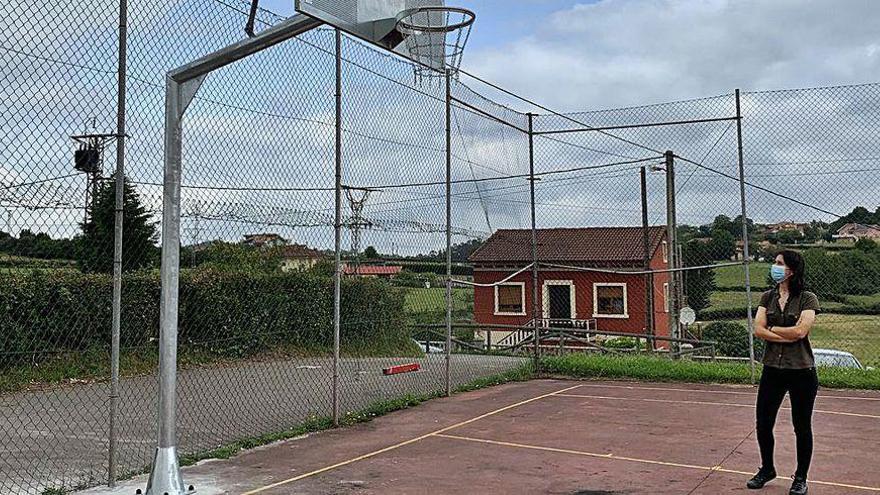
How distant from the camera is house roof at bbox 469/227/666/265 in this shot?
45.1ft

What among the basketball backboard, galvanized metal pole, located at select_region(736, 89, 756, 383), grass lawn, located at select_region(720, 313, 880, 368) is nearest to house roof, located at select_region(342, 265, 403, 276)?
the basketball backboard

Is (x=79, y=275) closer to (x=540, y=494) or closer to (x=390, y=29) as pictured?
(x=390, y=29)

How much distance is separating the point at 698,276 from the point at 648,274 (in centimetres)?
89

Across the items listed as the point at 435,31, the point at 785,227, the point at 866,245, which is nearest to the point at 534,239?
the point at 785,227

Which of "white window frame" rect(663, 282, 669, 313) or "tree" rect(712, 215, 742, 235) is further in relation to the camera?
"white window frame" rect(663, 282, 669, 313)


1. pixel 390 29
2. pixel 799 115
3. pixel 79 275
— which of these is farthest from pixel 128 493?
pixel 799 115

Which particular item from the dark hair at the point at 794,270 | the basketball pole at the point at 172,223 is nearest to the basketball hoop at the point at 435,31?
the basketball pole at the point at 172,223

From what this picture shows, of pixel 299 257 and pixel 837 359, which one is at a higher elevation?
pixel 299 257

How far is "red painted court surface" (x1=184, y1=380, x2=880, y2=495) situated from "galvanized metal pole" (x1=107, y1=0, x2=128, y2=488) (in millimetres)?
747

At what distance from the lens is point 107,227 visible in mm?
5996

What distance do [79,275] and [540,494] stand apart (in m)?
4.13

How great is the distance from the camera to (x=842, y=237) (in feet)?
39.5

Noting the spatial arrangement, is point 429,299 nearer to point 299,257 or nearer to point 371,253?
point 371,253

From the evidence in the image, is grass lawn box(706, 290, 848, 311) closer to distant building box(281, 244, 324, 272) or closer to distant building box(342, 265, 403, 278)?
distant building box(342, 265, 403, 278)
